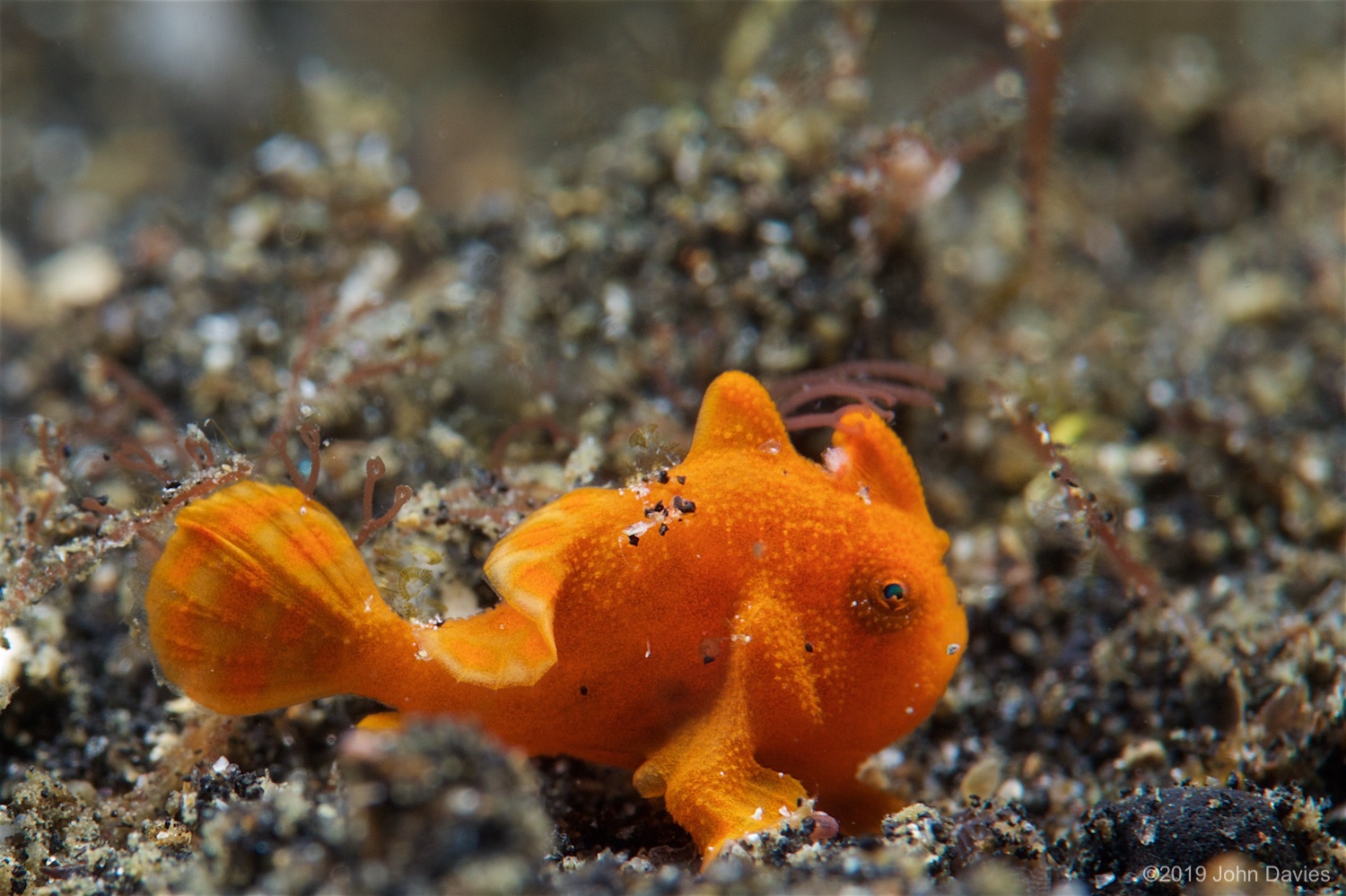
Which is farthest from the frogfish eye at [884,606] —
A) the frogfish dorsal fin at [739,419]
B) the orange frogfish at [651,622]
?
the frogfish dorsal fin at [739,419]

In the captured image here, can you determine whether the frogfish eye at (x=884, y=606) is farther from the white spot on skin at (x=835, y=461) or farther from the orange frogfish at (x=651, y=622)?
the white spot on skin at (x=835, y=461)

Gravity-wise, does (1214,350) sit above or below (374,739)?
above

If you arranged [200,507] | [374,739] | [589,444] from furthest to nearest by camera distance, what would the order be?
[589,444] → [200,507] → [374,739]

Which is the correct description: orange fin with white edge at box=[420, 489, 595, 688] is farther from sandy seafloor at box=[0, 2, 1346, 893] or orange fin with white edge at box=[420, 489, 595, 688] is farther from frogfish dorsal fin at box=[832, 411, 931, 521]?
frogfish dorsal fin at box=[832, 411, 931, 521]

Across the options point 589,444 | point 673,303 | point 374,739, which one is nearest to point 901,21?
point 673,303

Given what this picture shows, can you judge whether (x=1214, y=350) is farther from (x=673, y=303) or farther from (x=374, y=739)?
(x=374, y=739)

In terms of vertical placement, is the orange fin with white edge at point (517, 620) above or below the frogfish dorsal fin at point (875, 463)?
below

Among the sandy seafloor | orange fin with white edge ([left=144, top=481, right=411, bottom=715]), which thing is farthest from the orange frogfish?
the sandy seafloor

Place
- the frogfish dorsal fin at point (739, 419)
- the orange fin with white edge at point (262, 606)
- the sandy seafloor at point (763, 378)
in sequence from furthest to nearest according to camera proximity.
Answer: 1. the frogfish dorsal fin at point (739, 419)
2. the sandy seafloor at point (763, 378)
3. the orange fin with white edge at point (262, 606)

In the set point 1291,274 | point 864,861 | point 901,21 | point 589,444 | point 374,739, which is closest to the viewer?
point 374,739
